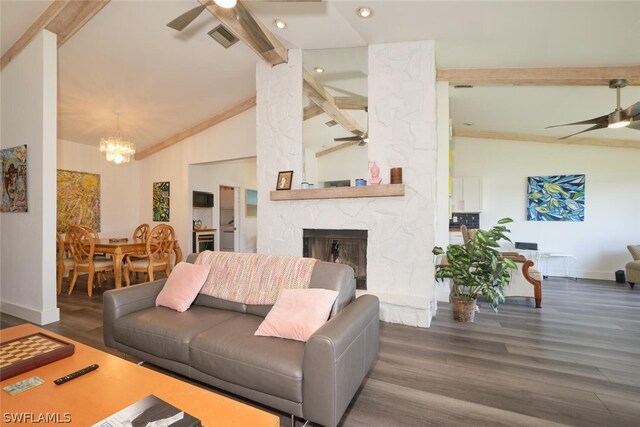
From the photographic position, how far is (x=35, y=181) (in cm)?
314

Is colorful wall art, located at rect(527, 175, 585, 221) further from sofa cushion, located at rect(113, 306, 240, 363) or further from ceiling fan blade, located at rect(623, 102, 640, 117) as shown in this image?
sofa cushion, located at rect(113, 306, 240, 363)

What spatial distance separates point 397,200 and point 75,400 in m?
3.01

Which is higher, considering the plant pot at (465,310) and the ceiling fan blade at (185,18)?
the ceiling fan blade at (185,18)

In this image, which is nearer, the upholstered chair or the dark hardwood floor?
the dark hardwood floor

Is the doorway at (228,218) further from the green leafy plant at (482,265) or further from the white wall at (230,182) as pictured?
the green leafy plant at (482,265)

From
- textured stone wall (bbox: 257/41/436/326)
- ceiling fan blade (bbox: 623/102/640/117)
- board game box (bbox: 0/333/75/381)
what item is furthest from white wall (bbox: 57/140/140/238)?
ceiling fan blade (bbox: 623/102/640/117)

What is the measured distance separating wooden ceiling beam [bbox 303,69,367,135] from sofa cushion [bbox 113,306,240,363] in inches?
101

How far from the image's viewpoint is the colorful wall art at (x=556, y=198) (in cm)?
548

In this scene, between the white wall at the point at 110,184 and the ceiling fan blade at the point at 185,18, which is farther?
the white wall at the point at 110,184

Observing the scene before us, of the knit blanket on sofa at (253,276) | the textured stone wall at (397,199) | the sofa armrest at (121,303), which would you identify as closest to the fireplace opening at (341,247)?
the textured stone wall at (397,199)

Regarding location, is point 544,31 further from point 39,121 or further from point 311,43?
point 39,121

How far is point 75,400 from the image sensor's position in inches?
45.8

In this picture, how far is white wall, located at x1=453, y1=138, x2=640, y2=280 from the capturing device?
5.24m

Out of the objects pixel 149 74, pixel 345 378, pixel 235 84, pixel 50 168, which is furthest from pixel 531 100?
pixel 50 168
